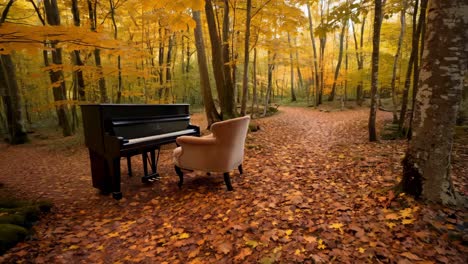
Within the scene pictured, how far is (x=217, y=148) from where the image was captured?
3.71 meters

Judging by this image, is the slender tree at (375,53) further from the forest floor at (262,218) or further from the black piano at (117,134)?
the black piano at (117,134)

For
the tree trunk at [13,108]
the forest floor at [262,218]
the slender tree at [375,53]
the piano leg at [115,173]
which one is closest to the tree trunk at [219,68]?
the forest floor at [262,218]

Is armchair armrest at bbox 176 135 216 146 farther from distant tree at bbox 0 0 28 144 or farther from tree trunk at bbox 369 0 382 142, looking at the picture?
distant tree at bbox 0 0 28 144

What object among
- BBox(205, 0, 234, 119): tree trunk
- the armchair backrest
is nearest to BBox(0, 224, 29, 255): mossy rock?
the armchair backrest

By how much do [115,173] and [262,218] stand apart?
2707 mm

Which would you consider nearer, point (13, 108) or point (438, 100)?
point (438, 100)

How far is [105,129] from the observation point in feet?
12.3

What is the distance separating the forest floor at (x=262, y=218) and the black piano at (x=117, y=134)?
46cm

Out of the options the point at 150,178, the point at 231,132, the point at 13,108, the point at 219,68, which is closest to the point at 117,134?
the point at 150,178

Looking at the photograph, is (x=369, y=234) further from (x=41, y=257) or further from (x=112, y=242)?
(x=41, y=257)

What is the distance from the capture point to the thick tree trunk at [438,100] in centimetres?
221

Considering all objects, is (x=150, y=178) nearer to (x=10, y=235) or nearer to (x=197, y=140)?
(x=197, y=140)

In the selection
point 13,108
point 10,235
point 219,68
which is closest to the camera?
point 10,235

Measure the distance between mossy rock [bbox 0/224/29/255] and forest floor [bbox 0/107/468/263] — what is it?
8 cm
